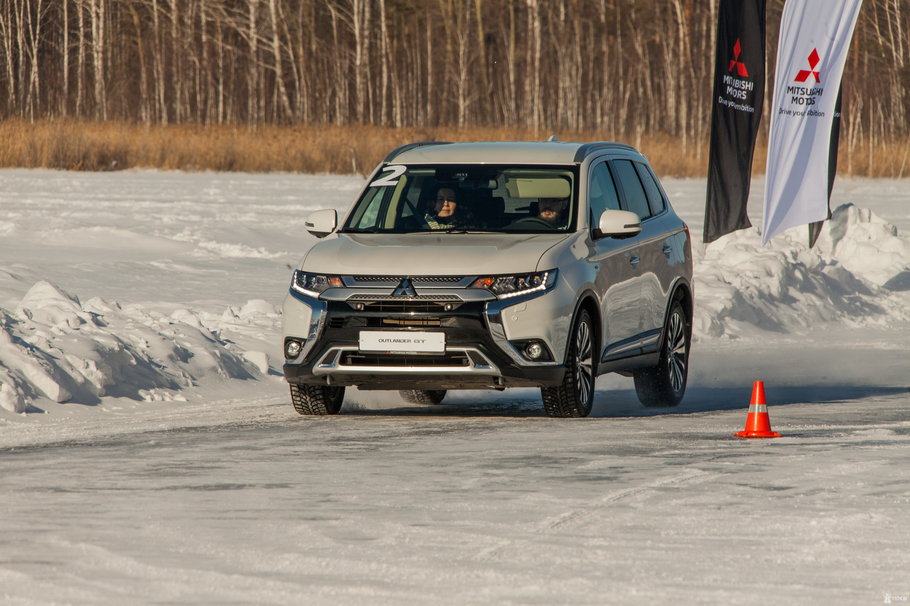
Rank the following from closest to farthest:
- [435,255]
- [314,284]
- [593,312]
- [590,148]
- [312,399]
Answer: [435,255] < [314,284] < [593,312] < [312,399] < [590,148]

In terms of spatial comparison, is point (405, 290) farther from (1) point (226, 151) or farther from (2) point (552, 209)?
(1) point (226, 151)

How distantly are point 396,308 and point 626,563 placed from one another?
12.2 feet

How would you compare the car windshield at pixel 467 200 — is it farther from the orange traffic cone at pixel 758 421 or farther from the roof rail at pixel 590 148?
the orange traffic cone at pixel 758 421

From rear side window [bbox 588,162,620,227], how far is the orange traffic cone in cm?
183

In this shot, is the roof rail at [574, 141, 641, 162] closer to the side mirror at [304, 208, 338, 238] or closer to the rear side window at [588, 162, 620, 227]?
the rear side window at [588, 162, 620, 227]

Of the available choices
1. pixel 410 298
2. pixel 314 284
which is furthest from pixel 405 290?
pixel 314 284

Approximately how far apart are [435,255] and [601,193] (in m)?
1.80

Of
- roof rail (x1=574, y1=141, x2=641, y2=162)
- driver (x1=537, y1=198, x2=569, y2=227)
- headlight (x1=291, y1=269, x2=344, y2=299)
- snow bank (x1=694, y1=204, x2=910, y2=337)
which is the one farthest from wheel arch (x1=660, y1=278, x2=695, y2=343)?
snow bank (x1=694, y1=204, x2=910, y2=337)

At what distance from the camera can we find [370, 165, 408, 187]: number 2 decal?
9914 millimetres

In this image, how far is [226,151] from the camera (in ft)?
115

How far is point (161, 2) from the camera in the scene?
65.9 metres

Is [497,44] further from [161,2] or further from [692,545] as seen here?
[692,545]

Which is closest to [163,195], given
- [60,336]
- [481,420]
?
[60,336]

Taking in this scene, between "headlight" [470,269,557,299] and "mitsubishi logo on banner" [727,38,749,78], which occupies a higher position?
"mitsubishi logo on banner" [727,38,749,78]
